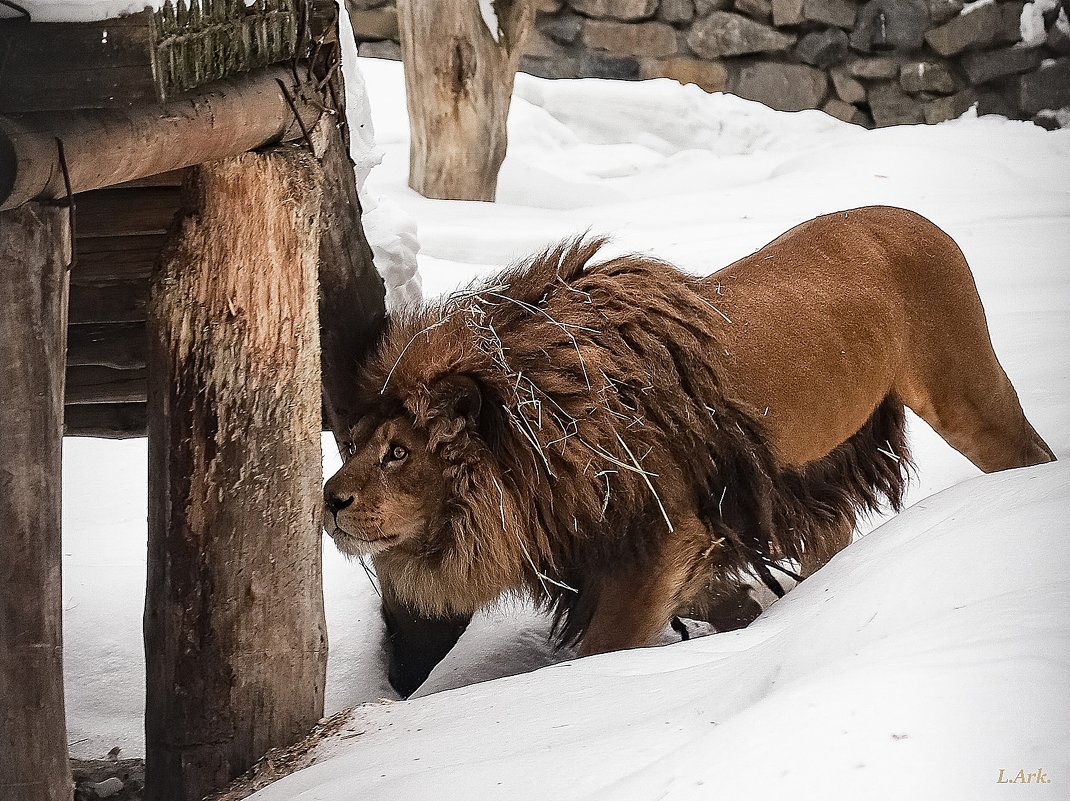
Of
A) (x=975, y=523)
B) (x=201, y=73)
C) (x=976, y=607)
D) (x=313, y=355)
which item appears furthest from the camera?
(x=313, y=355)

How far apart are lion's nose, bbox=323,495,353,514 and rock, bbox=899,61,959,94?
27.1 feet

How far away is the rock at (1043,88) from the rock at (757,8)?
2077mm

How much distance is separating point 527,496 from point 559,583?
0.22 meters

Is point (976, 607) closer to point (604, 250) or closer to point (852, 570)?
point (852, 570)

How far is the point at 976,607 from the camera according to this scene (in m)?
1.47

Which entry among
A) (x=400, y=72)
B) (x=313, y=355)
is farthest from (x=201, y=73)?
(x=400, y=72)

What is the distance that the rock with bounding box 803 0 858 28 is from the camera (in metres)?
9.25

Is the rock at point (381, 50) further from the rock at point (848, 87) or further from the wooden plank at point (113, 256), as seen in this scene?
the wooden plank at point (113, 256)

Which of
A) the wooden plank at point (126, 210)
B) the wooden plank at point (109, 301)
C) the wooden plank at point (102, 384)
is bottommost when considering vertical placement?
the wooden plank at point (102, 384)

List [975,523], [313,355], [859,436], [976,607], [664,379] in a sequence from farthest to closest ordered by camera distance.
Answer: [859,436] < [664,379] < [313,355] < [975,523] < [976,607]

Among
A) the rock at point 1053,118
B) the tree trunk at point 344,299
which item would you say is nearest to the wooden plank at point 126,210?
the tree trunk at point 344,299

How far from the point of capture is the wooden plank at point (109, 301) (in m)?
2.50

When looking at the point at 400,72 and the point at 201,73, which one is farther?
the point at 400,72

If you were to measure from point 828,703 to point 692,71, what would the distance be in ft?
29.7
